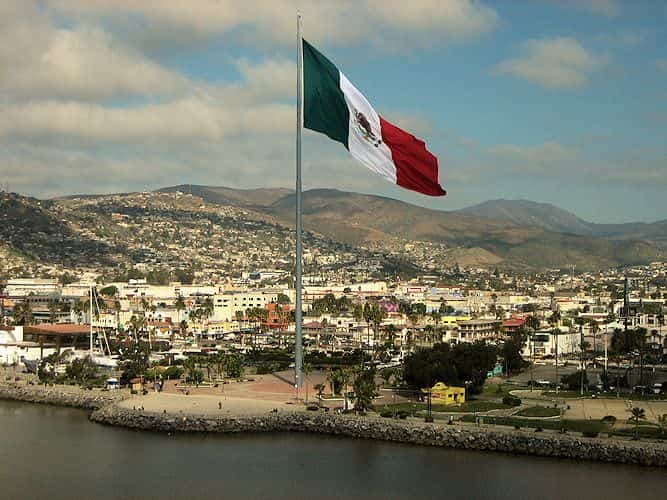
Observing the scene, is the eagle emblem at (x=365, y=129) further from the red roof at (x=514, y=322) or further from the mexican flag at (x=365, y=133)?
the red roof at (x=514, y=322)

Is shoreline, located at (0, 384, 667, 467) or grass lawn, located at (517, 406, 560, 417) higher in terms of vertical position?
grass lawn, located at (517, 406, 560, 417)

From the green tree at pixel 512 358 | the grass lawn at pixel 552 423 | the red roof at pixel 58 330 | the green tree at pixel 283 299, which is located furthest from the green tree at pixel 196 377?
the green tree at pixel 283 299

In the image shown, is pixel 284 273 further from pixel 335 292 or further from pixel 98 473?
pixel 98 473

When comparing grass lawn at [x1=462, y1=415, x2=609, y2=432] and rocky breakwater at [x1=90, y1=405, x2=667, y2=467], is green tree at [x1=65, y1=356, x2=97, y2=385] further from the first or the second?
grass lawn at [x1=462, y1=415, x2=609, y2=432]

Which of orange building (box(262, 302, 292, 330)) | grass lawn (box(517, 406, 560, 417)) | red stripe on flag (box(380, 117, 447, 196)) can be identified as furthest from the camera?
orange building (box(262, 302, 292, 330))

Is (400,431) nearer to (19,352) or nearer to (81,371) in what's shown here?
(81,371)

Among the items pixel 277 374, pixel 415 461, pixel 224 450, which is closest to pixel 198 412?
pixel 224 450

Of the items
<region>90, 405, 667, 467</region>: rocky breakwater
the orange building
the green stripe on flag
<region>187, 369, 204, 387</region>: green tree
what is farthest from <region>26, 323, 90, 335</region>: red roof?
the green stripe on flag
